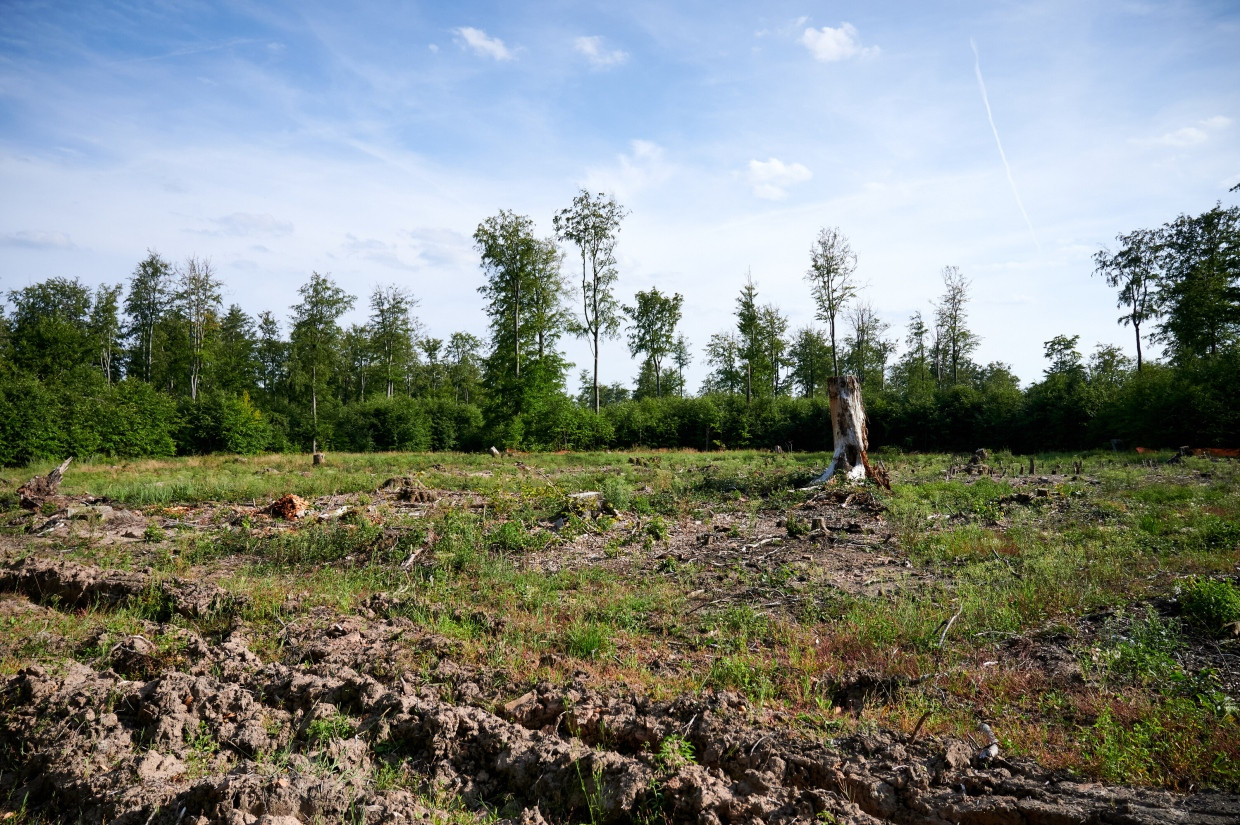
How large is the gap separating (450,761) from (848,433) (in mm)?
12043

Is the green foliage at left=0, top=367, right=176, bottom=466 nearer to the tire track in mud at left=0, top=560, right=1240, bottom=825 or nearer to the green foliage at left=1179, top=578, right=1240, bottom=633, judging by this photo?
the tire track in mud at left=0, top=560, right=1240, bottom=825

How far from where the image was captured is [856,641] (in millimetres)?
4930

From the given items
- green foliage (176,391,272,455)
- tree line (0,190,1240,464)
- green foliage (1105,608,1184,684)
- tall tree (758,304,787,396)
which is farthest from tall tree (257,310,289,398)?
green foliage (1105,608,1184,684)

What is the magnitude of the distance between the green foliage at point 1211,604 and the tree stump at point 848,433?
26.2 ft

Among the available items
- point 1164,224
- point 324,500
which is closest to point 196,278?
point 324,500

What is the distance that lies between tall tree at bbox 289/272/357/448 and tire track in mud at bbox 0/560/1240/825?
3555 centimetres

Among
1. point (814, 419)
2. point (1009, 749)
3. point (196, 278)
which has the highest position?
point (196, 278)

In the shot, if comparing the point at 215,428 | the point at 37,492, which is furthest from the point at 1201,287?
the point at 215,428

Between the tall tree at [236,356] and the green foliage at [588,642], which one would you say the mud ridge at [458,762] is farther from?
the tall tree at [236,356]

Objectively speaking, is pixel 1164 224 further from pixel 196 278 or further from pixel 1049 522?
pixel 196 278

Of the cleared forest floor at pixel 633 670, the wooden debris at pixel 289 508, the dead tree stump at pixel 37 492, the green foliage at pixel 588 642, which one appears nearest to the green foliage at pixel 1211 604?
the cleared forest floor at pixel 633 670

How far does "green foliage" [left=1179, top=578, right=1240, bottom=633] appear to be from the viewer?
4.56 meters

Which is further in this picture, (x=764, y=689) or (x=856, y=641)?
(x=856, y=641)

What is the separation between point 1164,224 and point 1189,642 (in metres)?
40.0
